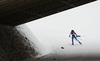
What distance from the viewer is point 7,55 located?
1195 cm

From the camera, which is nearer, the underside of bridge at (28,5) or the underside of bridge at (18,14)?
Result: the underside of bridge at (28,5)

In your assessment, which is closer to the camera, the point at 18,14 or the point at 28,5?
the point at 28,5

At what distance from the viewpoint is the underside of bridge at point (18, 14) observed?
10438 mm

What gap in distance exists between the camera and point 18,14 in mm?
12500

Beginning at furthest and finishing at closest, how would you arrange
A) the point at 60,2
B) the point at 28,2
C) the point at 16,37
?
the point at 16,37, the point at 60,2, the point at 28,2

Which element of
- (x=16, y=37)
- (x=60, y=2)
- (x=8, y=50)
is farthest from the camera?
(x=16, y=37)

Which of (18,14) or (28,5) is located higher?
(18,14)

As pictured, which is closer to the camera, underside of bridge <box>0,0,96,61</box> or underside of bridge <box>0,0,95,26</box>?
Result: underside of bridge <box>0,0,95,26</box>

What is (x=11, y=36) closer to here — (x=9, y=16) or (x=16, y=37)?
(x=16, y=37)

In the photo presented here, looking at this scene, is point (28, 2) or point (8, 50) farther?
point (8, 50)

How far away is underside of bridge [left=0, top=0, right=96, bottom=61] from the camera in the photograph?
10.4m

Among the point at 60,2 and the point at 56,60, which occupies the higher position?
the point at 60,2

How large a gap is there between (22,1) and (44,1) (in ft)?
5.20

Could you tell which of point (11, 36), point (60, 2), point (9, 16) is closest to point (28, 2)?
point (60, 2)
